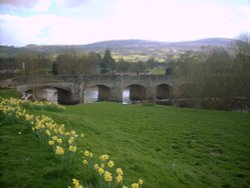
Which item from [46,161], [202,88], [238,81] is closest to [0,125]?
[46,161]

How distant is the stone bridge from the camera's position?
109 feet

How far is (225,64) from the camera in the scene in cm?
2911

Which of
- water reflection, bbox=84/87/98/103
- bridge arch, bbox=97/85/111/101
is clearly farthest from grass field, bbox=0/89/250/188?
water reflection, bbox=84/87/98/103

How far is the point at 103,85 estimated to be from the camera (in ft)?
130

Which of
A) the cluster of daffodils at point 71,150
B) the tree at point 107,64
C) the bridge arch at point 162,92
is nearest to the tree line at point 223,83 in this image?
the bridge arch at point 162,92

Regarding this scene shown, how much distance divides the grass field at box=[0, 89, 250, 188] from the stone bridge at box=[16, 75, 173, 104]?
69.1ft

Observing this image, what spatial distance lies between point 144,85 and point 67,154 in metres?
39.3

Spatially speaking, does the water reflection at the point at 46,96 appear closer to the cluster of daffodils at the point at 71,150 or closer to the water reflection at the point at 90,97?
the water reflection at the point at 90,97

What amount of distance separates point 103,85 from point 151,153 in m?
31.5

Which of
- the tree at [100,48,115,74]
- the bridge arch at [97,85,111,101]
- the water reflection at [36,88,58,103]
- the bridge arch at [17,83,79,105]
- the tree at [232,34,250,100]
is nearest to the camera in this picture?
the tree at [232,34,250,100]

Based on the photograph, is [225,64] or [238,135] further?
[225,64]

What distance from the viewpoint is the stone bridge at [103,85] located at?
3333 centimetres

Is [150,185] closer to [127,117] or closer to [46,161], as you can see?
[46,161]

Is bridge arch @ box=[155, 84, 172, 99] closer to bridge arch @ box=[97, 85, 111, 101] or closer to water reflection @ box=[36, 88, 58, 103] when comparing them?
bridge arch @ box=[97, 85, 111, 101]
